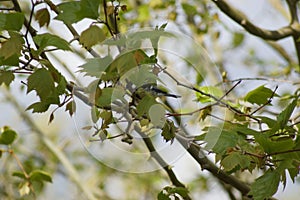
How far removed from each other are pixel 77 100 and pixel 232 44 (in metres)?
1.69

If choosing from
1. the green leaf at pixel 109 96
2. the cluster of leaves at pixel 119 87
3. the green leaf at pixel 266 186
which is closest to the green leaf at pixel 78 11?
the cluster of leaves at pixel 119 87

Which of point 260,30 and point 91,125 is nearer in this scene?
point 91,125

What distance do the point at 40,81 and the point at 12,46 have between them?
0.06 meters

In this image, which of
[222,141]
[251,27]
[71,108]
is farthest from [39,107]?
[251,27]

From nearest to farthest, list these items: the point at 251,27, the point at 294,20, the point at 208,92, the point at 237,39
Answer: the point at 208,92, the point at 251,27, the point at 294,20, the point at 237,39

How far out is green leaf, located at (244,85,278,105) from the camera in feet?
3.33

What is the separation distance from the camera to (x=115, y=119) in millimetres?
860

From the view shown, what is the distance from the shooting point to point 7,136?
4.36 ft

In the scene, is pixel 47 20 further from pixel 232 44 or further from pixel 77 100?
pixel 232 44

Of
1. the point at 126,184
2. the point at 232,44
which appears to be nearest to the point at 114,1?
the point at 232,44

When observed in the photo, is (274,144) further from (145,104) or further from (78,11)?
(78,11)

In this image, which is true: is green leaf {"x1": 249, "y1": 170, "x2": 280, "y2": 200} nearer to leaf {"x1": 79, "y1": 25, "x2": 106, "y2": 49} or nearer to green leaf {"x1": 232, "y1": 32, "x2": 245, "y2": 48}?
leaf {"x1": 79, "y1": 25, "x2": 106, "y2": 49}

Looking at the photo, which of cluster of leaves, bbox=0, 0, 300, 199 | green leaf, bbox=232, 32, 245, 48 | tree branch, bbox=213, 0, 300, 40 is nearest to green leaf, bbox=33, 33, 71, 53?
cluster of leaves, bbox=0, 0, 300, 199

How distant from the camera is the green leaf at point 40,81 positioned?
0.76 metres
